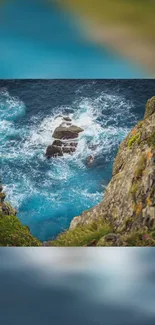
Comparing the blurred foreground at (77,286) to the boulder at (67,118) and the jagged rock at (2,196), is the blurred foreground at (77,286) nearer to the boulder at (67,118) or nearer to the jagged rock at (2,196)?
the jagged rock at (2,196)

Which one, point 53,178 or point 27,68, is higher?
point 27,68

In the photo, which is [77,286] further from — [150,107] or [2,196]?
[150,107]

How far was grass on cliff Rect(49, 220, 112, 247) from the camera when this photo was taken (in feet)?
13.6

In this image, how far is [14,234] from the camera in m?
4.25

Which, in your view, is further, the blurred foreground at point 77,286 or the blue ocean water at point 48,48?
the blue ocean water at point 48,48

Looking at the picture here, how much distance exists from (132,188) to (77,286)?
1171mm

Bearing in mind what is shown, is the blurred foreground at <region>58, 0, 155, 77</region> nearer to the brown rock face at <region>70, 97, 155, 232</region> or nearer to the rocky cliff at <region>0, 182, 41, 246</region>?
the brown rock face at <region>70, 97, 155, 232</region>

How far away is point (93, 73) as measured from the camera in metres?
4.51

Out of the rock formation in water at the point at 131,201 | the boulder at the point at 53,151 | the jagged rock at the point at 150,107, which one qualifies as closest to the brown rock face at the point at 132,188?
the rock formation in water at the point at 131,201

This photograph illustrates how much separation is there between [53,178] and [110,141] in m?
0.64

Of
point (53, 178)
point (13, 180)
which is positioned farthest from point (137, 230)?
point (13, 180)

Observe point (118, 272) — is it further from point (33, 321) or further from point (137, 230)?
point (33, 321)

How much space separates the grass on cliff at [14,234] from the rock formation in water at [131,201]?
278mm

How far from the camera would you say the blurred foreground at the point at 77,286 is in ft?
9.14
